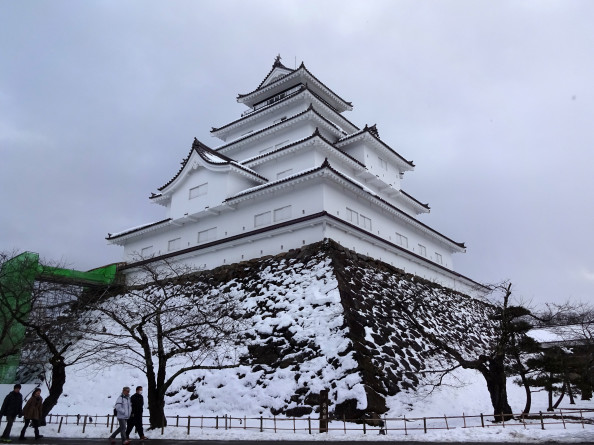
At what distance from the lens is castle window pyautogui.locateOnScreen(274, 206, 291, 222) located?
83.3ft

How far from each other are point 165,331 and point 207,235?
14.7 metres

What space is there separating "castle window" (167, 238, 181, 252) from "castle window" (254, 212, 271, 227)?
649cm

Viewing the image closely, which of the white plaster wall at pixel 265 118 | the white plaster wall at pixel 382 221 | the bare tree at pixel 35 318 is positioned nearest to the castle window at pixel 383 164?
the white plaster wall at pixel 382 221

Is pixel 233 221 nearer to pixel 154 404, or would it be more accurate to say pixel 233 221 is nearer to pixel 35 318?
pixel 35 318

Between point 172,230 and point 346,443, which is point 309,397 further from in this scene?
point 172,230

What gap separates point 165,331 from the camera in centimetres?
1412

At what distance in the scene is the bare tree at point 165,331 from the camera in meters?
13.9

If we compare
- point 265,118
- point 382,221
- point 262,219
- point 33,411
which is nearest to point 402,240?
point 382,221

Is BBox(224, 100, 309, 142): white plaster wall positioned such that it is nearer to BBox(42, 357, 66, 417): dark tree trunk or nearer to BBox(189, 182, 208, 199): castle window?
BBox(189, 182, 208, 199): castle window

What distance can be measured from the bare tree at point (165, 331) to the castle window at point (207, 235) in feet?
7.15

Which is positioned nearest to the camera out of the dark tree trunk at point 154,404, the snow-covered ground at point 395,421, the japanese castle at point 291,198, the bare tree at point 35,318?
the snow-covered ground at point 395,421

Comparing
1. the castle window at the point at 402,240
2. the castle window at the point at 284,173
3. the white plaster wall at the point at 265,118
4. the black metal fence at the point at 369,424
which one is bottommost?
the black metal fence at the point at 369,424

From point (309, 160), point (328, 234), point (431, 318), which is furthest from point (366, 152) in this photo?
point (431, 318)

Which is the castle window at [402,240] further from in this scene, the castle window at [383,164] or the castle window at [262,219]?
the castle window at [262,219]
